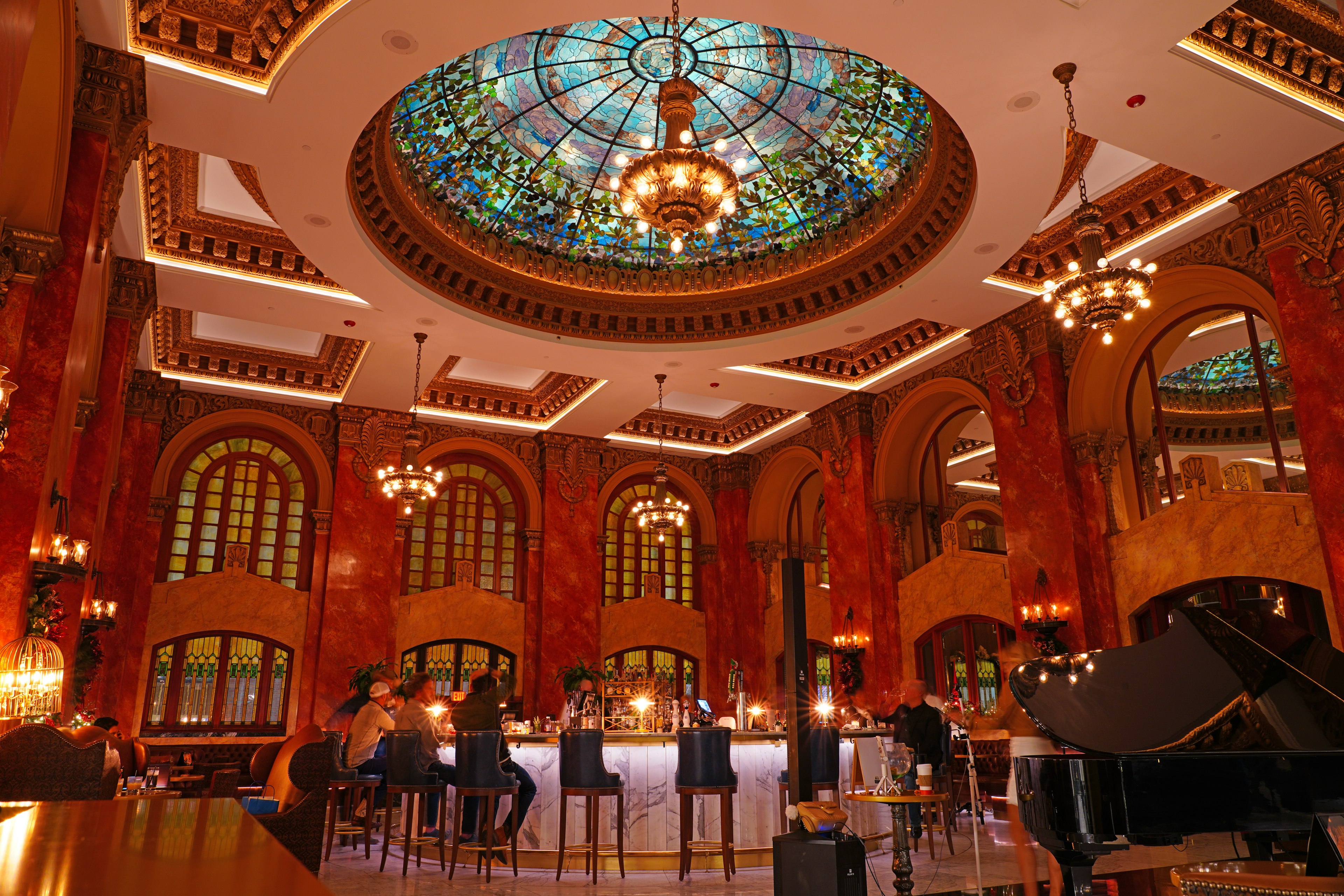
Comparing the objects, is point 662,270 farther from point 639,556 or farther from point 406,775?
point 406,775

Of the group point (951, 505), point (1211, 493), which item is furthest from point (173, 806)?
point (951, 505)

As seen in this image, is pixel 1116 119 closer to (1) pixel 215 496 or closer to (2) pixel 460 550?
(2) pixel 460 550

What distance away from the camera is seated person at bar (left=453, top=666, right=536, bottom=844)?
Result: 23.8 ft

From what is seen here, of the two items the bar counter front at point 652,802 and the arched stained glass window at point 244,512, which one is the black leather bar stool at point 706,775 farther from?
the arched stained glass window at point 244,512

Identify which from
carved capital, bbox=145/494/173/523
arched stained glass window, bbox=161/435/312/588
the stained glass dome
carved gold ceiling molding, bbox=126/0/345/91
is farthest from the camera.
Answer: arched stained glass window, bbox=161/435/312/588

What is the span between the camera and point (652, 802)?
Answer: 742 cm

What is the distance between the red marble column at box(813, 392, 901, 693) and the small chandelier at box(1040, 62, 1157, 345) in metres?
6.53

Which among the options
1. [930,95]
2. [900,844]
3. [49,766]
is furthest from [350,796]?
[930,95]

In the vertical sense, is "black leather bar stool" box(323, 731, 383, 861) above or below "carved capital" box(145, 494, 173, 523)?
below

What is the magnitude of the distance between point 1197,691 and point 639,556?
1310 cm

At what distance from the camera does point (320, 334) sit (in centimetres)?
1302

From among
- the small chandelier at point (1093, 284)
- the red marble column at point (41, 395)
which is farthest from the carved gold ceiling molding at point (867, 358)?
the red marble column at point (41, 395)

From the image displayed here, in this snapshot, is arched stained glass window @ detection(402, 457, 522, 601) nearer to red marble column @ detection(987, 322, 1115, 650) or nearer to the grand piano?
red marble column @ detection(987, 322, 1115, 650)

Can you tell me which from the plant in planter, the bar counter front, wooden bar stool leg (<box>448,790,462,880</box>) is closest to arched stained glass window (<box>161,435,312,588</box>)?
the plant in planter
